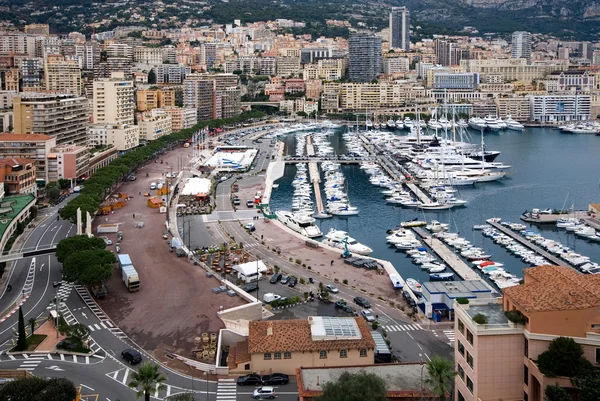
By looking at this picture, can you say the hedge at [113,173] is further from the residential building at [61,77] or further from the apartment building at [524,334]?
the apartment building at [524,334]

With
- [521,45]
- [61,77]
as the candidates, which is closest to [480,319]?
[61,77]

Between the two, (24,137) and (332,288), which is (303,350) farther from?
(24,137)

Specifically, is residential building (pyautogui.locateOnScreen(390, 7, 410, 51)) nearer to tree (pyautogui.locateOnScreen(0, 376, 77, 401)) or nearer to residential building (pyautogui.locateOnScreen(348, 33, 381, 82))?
residential building (pyautogui.locateOnScreen(348, 33, 381, 82))

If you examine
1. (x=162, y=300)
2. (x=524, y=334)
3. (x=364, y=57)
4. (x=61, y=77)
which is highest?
(x=364, y=57)

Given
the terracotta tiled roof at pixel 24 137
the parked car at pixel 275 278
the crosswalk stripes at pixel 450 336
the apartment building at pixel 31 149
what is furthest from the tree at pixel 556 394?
the terracotta tiled roof at pixel 24 137

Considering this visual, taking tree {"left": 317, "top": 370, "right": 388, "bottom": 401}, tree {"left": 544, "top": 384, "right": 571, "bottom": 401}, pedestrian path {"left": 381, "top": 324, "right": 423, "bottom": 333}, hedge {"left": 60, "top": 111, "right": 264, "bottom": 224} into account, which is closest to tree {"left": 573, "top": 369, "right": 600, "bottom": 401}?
tree {"left": 544, "top": 384, "right": 571, "bottom": 401}
